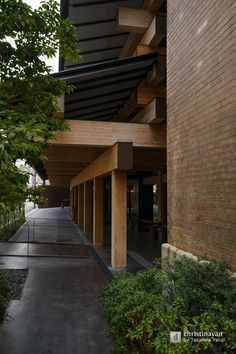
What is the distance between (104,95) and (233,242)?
357 inches

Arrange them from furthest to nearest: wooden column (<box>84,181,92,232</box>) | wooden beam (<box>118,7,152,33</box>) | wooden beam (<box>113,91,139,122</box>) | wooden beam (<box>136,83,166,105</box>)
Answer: wooden column (<box>84,181,92,232</box>)
wooden beam (<box>113,91,139,122</box>)
wooden beam (<box>136,83,166,105</box>)
wooden beam (<box>118,7,152,33</box>)

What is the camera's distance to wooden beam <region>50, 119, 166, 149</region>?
1012 cm

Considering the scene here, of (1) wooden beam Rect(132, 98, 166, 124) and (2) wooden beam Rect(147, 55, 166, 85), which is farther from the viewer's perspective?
(2) wooden beam Rect(147, 55, 166, 85)

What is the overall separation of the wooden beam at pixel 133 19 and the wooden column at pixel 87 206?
1186 cm

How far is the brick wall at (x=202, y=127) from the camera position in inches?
191

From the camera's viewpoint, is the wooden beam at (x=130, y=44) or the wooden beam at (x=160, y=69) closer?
the wooden beam at (x=160, y=69)

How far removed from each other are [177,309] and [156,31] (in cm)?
792

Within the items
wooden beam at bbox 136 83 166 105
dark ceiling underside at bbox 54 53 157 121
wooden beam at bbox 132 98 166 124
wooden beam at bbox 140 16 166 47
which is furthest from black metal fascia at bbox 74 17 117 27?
wooden beam at bbox 132 98 166 124

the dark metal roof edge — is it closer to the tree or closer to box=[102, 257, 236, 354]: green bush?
the tree

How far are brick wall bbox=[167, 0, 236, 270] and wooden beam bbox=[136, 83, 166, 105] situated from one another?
3.93 metres

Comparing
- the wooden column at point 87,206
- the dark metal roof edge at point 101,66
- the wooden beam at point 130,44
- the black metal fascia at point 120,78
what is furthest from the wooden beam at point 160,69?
the wooden column at point 87,206

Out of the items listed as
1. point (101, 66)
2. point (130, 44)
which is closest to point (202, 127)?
point (101, 66)

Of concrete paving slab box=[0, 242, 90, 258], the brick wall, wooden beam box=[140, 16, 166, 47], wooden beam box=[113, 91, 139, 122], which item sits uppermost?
wooden beam box=[140, 16, 166, 47]

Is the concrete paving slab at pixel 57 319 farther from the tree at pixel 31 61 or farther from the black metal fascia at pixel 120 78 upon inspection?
the black metal fascia at pixel 120 78
